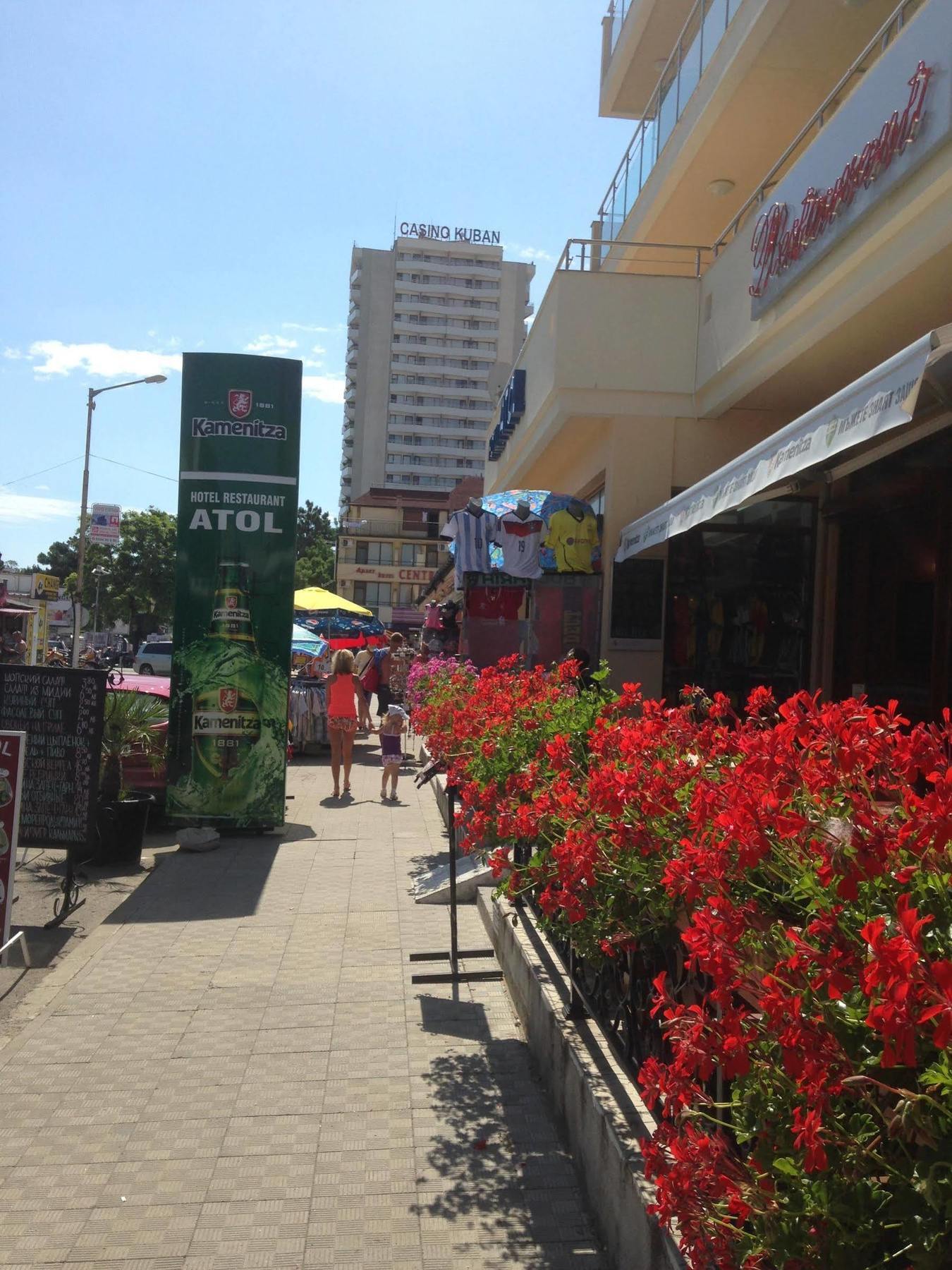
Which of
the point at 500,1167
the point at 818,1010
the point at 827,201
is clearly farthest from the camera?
the point at 827,201

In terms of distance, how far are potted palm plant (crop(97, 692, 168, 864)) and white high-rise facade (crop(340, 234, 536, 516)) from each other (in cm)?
9900

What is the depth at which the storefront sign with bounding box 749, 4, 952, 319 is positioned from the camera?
658 cm

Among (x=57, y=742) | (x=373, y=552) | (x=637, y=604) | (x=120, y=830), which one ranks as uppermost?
(x=373, y=552)

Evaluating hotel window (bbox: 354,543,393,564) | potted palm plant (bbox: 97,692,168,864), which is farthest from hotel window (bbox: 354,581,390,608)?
potted palm plant (bbox: 97,692,168,864)

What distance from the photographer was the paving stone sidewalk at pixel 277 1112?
11.7 feet

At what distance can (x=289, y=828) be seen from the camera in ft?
36.0

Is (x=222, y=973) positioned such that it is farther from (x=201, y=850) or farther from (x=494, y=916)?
(x=201, y=850)

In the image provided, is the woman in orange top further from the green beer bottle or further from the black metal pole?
the black metal pole

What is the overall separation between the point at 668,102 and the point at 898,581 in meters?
6.48

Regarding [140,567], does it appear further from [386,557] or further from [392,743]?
[392,743]

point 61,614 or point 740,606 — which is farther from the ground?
point 61,614

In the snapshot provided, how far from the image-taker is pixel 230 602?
10.3 meters

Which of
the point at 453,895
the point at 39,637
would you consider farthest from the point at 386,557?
the point at 453,895

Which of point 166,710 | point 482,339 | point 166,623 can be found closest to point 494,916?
point 166,710
